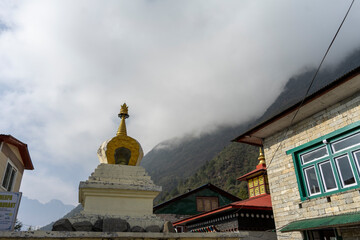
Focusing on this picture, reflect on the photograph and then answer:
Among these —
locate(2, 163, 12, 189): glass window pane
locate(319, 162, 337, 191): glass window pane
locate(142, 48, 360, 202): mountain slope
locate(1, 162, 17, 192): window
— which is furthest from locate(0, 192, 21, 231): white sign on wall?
locate(142, 48, 360, 202): mountain slope

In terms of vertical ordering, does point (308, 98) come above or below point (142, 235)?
above

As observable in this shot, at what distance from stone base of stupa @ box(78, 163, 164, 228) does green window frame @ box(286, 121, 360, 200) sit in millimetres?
5393

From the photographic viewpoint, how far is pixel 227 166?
80.1 meters

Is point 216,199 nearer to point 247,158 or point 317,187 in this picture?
point 317,187

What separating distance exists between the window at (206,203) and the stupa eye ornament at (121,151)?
640 inches

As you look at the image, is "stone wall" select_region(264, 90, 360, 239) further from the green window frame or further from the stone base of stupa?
the stone base of stupa

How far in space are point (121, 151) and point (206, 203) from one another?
17163 mm

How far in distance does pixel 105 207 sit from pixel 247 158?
2939 inches

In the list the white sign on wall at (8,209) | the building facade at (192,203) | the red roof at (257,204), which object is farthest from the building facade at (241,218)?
the white sign on wall at (8,209)

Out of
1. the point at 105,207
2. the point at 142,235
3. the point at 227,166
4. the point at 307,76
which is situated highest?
the point at 307,76

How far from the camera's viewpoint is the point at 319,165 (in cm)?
948

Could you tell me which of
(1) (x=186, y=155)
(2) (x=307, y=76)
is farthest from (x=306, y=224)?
(1) (x=186, y=155)

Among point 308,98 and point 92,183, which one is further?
point 308,98

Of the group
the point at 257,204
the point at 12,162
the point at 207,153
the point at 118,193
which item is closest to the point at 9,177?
the point at 12,162
